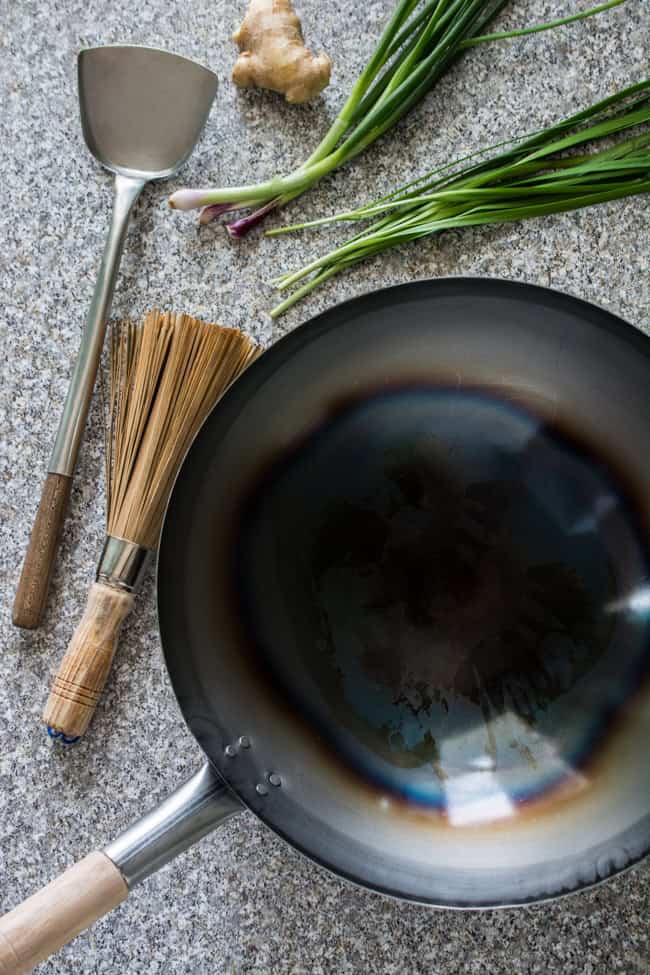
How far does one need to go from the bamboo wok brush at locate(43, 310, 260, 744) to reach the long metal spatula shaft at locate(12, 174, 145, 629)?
2.0 inches

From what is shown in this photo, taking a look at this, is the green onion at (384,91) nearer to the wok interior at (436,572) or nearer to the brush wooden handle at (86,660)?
the wok interior at (436,572)

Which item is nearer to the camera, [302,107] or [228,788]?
A: [228,788]

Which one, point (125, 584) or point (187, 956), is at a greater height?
point (125, 584)

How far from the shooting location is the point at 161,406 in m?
0.75

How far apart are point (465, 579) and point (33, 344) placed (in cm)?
46

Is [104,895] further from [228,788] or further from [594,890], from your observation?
[594,890]

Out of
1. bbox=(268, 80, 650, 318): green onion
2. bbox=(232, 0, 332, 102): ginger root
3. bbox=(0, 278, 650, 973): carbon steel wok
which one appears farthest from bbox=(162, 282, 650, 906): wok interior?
bbox=(232, 0, 332, 102): ginger root

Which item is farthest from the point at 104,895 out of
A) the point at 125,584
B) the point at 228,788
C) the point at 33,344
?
the point at 33,344

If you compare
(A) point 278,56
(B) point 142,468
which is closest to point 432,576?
(B) point 142,468

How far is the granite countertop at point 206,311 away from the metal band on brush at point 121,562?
0.10ft

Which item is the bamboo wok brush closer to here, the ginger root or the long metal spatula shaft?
the long metal spatula shaft

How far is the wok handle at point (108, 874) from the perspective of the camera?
61 centimetres

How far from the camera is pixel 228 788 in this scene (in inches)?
26.3


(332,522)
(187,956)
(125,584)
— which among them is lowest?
(187,956)
